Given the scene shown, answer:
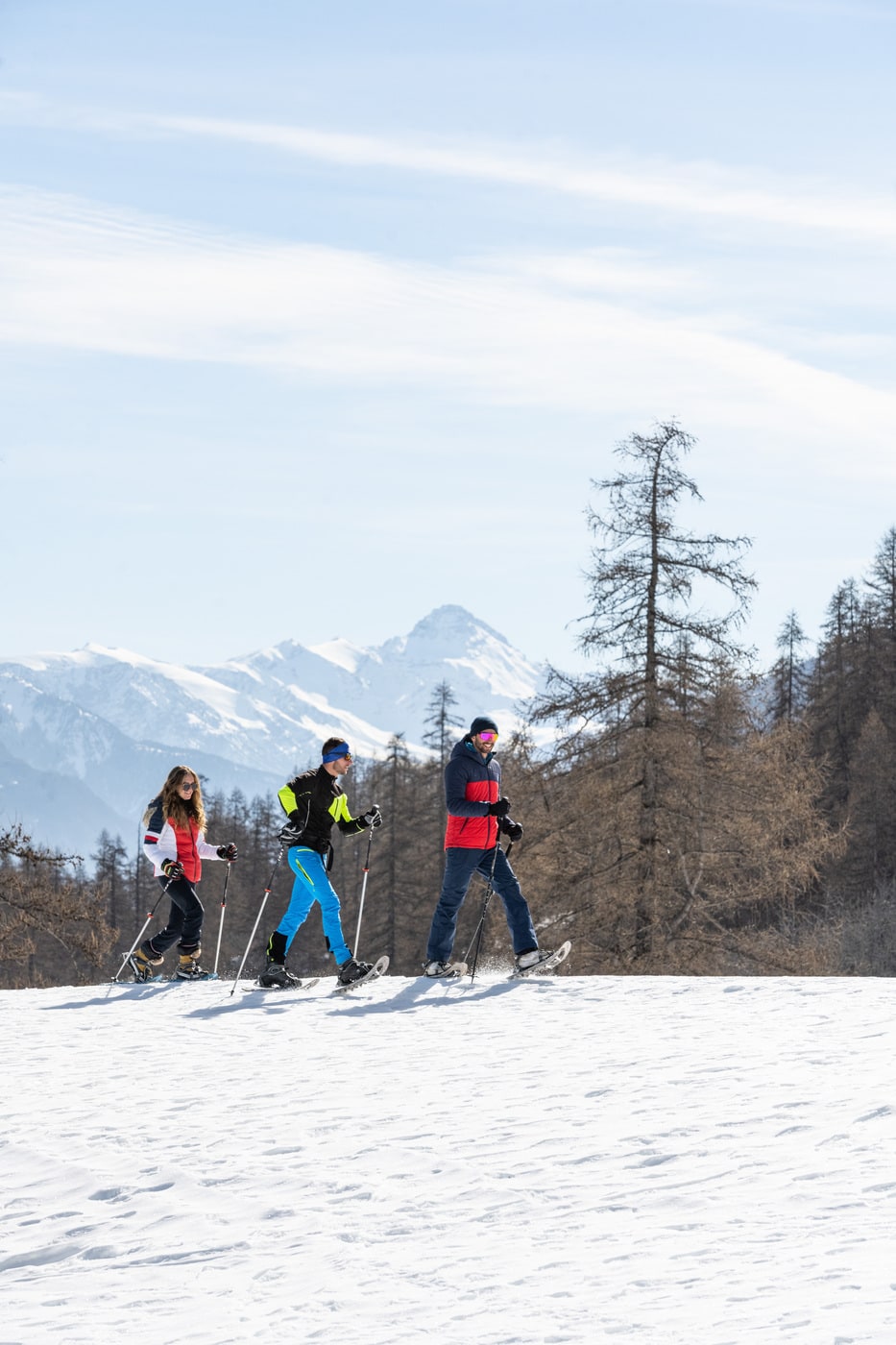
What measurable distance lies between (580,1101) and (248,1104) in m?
1.95

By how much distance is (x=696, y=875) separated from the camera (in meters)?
22.5

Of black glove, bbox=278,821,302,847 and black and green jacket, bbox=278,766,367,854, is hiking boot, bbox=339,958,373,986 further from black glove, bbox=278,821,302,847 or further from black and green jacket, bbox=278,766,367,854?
black glove, bbox=278,821,302,847

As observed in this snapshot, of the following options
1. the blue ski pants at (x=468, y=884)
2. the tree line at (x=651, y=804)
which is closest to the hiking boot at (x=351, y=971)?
the blue ski pants at (x=468, y=884)

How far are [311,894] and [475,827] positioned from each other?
4.99 feet

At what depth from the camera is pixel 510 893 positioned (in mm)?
12164

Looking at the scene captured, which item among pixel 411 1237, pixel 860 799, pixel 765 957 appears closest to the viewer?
pixel 411 1237

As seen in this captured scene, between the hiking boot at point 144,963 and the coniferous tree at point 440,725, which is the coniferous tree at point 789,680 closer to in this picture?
the coniferous tree at point 440,725

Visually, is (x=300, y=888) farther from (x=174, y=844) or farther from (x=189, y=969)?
(x=189, y=969)

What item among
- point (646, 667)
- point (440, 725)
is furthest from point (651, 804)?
point (440, 725)

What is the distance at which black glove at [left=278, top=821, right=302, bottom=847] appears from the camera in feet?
39.0

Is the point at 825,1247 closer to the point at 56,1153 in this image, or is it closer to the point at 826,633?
the point at 56,1153

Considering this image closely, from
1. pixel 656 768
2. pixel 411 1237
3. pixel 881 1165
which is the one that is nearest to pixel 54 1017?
pixel 411 1237

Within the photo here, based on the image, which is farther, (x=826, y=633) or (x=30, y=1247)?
(x=826, y=633)

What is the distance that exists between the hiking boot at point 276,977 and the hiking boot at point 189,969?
1421 mm
